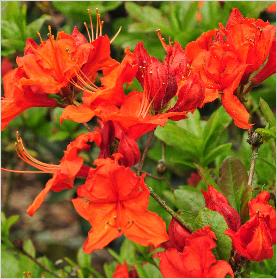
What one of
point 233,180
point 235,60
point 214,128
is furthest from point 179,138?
point 235,60

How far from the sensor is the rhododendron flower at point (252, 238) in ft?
5.17

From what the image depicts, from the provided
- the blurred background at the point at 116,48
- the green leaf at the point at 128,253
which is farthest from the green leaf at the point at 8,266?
the green leaf at the point at 128,253

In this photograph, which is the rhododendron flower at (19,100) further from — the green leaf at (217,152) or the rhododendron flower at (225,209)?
the green leaf at (217,152)

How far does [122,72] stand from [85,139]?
0.19 metres

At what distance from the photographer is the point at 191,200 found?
1.96 meters

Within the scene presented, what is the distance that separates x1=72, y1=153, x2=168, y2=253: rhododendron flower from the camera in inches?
58.7

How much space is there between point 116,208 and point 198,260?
0.20 meters

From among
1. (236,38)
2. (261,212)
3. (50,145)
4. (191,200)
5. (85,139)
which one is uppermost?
(236,38)

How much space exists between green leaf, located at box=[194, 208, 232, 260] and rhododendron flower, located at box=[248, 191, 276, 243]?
75 millimetres

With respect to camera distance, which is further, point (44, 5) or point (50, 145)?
point (50, 145)

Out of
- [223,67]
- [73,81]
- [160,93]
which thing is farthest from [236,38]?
[73,81]

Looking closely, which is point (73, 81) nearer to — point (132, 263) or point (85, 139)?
point (85, 139)

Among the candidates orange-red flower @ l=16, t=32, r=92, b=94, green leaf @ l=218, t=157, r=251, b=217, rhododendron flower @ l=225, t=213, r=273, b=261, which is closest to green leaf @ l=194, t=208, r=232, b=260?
rhododendron flower @ l=225, t=213, r=273, b=261

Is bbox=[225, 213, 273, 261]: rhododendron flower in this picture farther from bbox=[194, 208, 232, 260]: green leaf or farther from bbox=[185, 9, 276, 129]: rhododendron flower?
bbox=[185, 9, 276, 129]: rhododendron flower
